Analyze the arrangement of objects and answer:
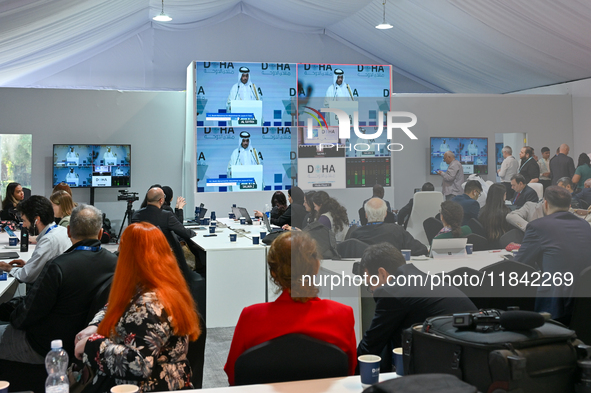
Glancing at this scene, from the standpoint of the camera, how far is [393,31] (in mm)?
10078

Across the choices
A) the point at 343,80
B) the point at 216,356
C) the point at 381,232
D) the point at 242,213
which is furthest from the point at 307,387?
the point at 343,80

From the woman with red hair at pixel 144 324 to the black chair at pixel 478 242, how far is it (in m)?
1.57

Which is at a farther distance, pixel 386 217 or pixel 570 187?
pixel 570 187

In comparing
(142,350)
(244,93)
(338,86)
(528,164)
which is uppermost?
(338,86)

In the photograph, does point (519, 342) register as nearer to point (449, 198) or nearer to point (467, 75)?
point (449, 198)

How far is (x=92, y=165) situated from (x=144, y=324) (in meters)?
8.75

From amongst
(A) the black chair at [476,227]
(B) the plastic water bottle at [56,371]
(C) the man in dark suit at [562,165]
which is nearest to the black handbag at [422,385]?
(B) the plastic water bottle at [56,371]

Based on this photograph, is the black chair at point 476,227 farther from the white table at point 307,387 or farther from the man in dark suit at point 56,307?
the man in dark suit at point 56,307

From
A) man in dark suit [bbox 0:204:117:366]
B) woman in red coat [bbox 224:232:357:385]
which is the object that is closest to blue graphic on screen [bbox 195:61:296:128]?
man in dark suit [bbox 0:204:117:366]

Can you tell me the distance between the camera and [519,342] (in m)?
1.51

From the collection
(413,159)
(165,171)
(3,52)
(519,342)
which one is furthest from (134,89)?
(519,342)

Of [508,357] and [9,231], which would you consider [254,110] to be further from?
[508,357]

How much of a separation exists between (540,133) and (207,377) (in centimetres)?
247

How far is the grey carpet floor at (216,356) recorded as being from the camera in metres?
3.50
